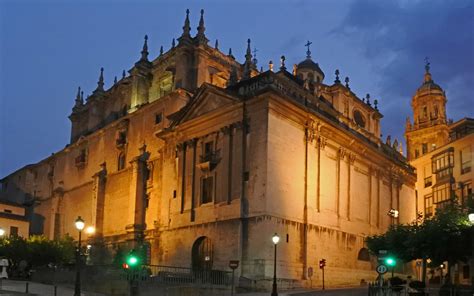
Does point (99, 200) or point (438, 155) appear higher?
point (438, 155)

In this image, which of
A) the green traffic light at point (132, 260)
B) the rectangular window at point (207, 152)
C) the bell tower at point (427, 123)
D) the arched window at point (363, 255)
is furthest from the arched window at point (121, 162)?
the bell tower at point (427, 123)

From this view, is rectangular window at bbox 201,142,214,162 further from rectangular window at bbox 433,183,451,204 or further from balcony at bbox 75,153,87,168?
rectangular window at bbox 433,183,451,204

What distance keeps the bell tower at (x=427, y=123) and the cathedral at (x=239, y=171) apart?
22914 millimetres

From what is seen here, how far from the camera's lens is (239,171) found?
42156mm

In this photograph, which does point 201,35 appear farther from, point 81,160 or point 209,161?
point 81,160

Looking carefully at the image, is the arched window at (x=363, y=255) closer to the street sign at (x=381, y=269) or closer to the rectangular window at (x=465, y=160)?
the rectangular window at (x=465, y=160)

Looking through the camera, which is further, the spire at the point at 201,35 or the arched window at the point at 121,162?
the arched window at the point at 121,162

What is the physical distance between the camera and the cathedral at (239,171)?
4112 cm

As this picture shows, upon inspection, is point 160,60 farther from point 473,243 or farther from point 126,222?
point 473,243

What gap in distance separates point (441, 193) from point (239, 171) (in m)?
31.8

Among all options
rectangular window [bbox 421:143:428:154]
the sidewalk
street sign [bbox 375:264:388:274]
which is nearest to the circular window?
rectangular window [bbox 421:143:428:154]

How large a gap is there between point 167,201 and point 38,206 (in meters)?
35.5

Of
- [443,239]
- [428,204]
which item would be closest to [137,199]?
[443,239]

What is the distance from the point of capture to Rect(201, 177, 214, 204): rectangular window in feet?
146
